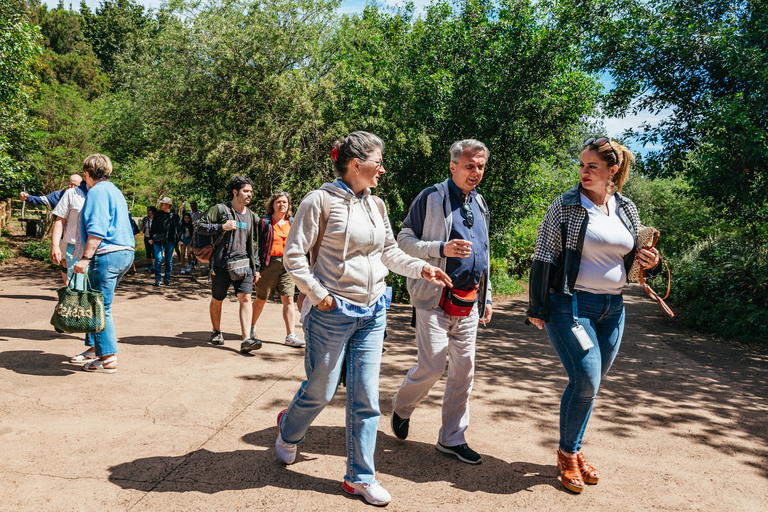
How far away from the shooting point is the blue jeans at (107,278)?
5.03 metres

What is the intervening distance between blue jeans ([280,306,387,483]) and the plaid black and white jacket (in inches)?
38.4

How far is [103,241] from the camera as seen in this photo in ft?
16.5

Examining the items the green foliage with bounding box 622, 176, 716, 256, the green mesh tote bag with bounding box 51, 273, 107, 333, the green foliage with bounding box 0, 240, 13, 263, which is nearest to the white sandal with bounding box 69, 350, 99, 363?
the green mesh tote bag with bounding box 51, 273, 107, 333

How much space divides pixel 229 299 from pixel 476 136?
6125 millimetres

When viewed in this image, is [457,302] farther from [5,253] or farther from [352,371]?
[5,253]

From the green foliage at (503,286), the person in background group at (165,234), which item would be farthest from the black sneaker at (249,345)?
the green foliage at (503,286)

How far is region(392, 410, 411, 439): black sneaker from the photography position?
12.6ft

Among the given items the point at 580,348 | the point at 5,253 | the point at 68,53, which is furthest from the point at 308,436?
the point at 68,53

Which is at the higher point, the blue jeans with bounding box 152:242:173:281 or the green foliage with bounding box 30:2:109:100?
the green foliage with bounding box 30:2:109:100

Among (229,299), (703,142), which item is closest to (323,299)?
(229,299)

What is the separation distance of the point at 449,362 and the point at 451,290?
48 cm

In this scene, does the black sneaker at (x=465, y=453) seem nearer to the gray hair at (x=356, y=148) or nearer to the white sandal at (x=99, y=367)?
the gray hair at (x=356, y=148)

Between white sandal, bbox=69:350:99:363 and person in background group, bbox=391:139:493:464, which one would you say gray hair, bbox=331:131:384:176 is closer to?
person in background group, bbox=391:139:493:464

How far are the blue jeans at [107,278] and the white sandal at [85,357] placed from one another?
0.66 ft
